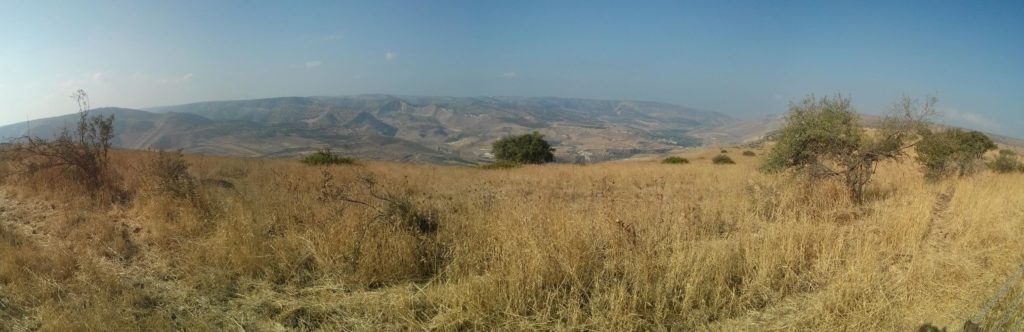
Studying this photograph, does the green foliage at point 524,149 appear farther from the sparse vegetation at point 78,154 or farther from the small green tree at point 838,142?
the sparse vegetation at point 78,154

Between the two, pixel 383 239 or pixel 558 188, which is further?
pixel 558 188

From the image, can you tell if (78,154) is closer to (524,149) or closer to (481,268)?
(481,268)

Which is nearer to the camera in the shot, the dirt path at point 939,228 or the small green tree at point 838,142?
the dirt path at point 939,228

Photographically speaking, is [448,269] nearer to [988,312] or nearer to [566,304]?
[566,304]

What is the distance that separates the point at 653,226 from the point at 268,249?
4754 mm

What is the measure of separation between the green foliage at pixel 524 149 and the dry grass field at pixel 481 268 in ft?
149

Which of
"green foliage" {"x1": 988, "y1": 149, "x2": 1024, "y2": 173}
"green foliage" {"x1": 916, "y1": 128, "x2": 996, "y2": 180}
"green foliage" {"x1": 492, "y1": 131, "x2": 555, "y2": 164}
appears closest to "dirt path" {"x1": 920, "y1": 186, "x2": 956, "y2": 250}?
"green foliage" {"x1": 916, "y1": 128, "x2": 996, "y2": 180}

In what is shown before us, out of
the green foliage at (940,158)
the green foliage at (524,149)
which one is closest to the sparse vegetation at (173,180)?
the green foliage at (940,158)

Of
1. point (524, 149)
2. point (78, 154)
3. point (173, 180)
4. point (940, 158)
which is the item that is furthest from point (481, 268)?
point (524, 149)

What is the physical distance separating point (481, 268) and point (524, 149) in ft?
158

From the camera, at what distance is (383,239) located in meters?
4.87

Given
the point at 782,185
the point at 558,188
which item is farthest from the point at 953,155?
the point at 558,188

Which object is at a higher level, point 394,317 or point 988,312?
point 988,312

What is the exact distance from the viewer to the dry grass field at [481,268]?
11.9ft
